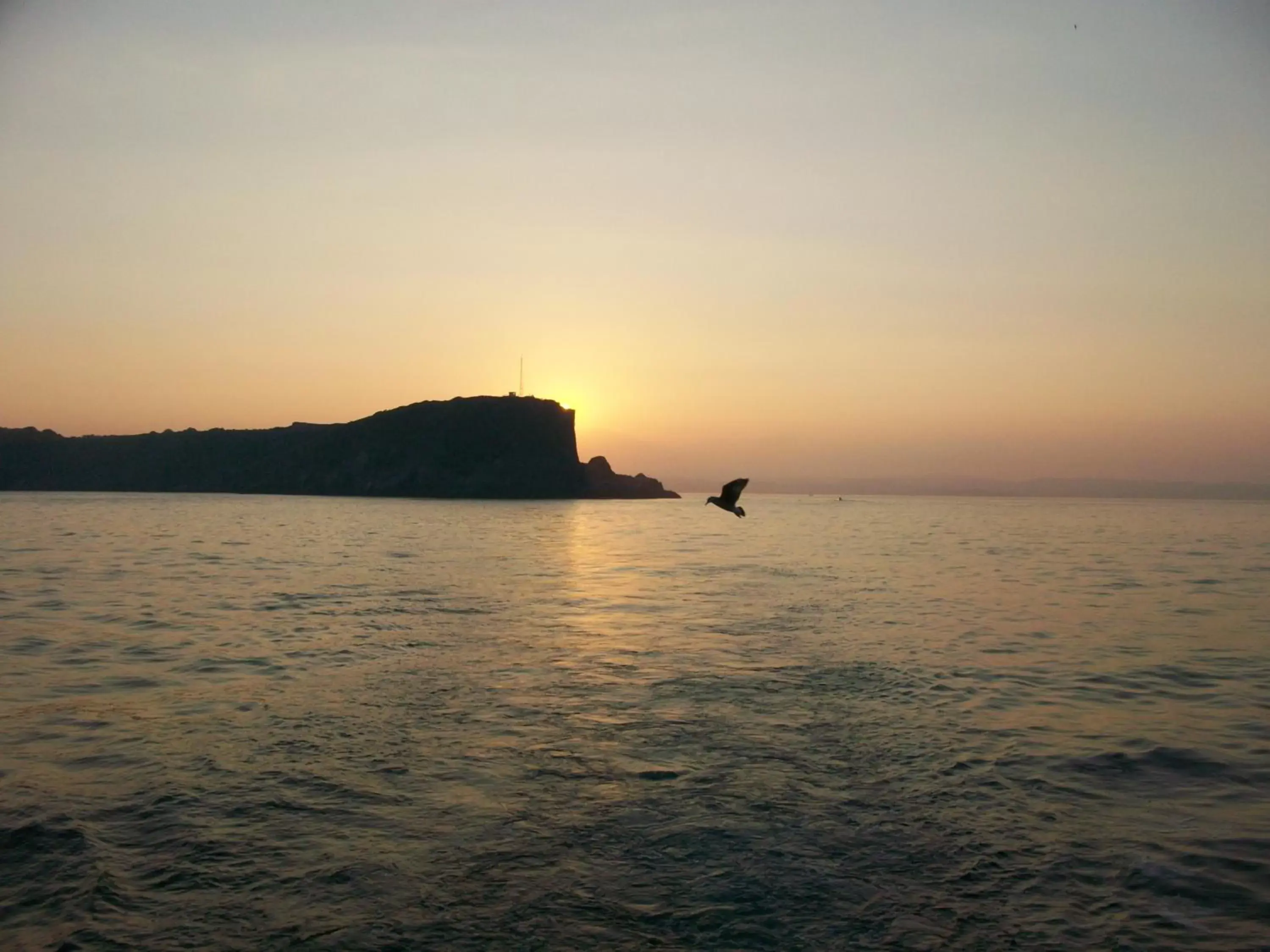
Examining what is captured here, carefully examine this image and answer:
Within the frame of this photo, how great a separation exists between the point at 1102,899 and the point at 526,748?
6.75 m

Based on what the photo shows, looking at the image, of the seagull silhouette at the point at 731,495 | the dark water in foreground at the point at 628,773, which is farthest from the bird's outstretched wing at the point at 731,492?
the dark water in foreground at the point at 628,773

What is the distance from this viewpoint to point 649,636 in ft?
68.9

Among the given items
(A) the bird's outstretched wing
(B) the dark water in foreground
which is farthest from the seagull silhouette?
(B) the dark water in foreground

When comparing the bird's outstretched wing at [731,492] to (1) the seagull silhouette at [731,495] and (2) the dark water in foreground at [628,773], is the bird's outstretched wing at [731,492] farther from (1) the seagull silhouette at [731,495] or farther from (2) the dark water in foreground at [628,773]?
(2) the dark water in foreground at [628,773]

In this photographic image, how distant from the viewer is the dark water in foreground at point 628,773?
7.15 meters

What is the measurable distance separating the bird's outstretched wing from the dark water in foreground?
324cm

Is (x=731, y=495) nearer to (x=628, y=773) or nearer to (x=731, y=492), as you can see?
(x=731, y=492)

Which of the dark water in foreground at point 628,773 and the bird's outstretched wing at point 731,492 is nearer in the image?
the dark water in foreground at point 628,773

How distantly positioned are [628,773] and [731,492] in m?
7.89

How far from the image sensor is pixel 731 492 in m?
17.5

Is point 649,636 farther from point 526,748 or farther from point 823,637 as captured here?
point 526,748

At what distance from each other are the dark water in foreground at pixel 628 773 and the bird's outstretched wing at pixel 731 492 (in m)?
3.24

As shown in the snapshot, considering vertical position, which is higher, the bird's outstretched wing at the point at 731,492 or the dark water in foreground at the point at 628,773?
the bird's outstretched wing at the point at 731,492

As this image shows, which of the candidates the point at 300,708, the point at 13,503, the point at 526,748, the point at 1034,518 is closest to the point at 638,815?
the point at 526,748
